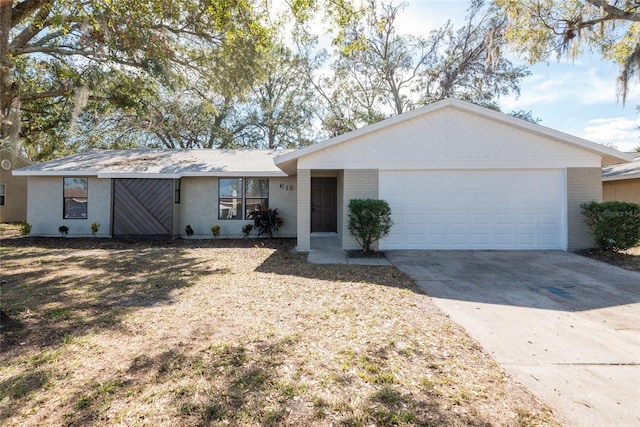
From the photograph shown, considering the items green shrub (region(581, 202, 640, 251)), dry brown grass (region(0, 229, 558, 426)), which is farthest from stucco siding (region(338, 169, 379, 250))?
green shrub (region(581, 202, 640, 251))

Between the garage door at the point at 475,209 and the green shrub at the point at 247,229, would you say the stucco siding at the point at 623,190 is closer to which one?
the garage door at the point at 475,209

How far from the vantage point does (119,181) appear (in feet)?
37.6

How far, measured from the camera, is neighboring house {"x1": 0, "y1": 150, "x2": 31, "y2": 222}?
55.5 feet

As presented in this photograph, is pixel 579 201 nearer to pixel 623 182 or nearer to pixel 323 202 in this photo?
pixel 623 182

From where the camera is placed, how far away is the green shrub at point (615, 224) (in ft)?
24.9

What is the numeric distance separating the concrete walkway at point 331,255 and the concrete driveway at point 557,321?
68 centimetres

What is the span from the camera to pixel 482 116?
27.9 ft

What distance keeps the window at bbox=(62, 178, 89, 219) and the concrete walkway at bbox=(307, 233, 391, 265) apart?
9.02 m

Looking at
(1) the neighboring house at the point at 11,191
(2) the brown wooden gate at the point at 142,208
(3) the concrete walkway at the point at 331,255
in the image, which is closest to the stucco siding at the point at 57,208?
(2) the brown wooden gate at the point at 142,208

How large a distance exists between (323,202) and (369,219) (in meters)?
4.77

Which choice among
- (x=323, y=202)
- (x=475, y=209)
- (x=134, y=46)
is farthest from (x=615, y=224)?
(x=134, y=46)

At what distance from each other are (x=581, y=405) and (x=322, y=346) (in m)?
2.13

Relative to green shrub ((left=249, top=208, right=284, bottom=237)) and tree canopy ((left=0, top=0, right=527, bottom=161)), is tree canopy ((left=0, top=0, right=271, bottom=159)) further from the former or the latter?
green shrub ((left=249, top=208, right=284, bottom=237))

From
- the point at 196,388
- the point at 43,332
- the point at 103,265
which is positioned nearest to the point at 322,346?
the point at 196,388
